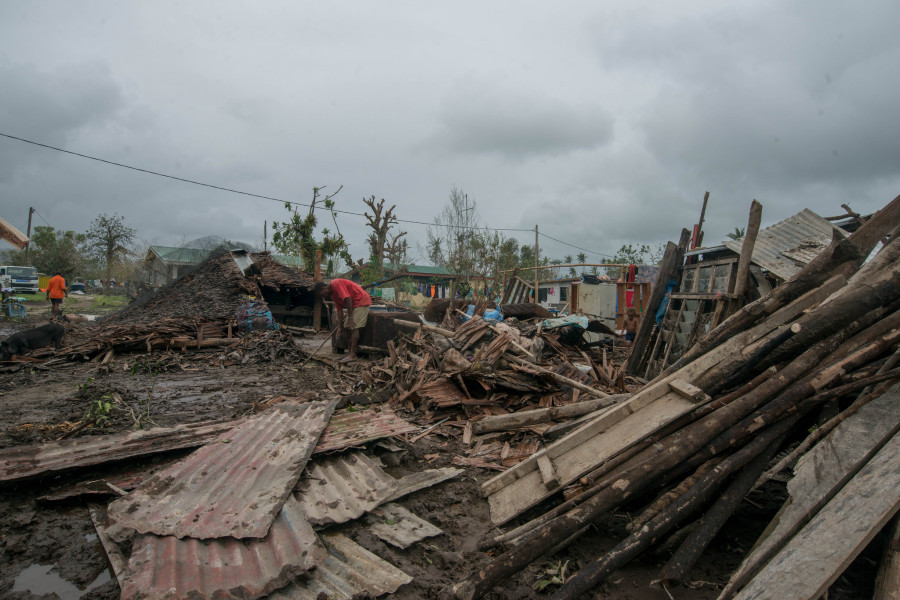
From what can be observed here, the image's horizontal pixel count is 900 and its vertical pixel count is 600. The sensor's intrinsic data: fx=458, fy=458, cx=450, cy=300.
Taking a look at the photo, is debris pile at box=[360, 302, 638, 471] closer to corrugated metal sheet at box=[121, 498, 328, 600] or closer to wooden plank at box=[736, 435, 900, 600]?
corrugated metal sheet at box=[121, 498, 328, 600]

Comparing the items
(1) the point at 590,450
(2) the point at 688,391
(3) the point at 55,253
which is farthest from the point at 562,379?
(3) the point at 55,253

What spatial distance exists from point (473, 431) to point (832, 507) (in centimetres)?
351

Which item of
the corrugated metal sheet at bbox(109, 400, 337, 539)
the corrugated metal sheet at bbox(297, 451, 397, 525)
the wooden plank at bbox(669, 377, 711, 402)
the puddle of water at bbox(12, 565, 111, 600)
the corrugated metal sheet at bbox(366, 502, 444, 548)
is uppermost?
the wooden plank at bbox(669, 377, 711, 402)

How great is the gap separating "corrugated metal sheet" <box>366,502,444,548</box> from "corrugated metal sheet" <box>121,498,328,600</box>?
54 cm

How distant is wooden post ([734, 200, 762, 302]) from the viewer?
625 centimetres

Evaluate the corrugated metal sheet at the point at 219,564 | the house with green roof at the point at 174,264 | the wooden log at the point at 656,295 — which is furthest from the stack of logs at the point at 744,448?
the house with green roof at the point at 174,264

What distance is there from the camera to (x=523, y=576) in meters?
2.77

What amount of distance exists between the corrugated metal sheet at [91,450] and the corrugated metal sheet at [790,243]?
25.5 ft

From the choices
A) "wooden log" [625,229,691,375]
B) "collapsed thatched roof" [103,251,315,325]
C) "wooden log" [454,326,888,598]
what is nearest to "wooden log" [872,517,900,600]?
"wooden log" [454,326,888,598]

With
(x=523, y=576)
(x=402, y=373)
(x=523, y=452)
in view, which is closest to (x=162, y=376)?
(x=402, y=373)

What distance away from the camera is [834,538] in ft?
6.66

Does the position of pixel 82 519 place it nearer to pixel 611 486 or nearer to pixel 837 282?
pixel 611 486

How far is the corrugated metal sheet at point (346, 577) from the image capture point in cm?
240

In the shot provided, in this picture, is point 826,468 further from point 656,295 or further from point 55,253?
point 55,253
